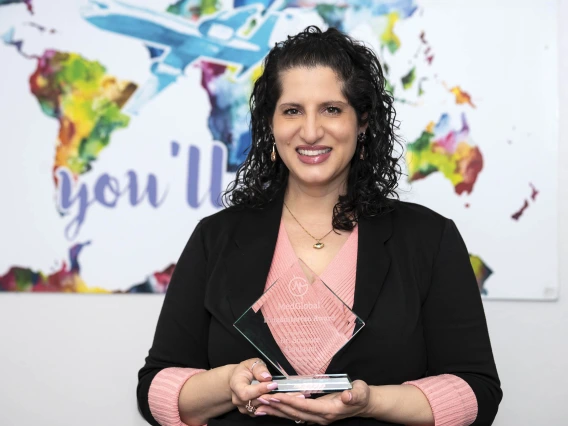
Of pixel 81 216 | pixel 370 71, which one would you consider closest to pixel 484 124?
pixel 370 71

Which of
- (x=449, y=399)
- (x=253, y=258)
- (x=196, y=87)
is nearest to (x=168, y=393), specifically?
(x=253, y=258)

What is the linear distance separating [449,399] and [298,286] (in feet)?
1.34

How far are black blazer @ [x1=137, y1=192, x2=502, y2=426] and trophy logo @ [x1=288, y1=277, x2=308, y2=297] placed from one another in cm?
15

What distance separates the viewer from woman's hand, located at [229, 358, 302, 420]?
1322 mm

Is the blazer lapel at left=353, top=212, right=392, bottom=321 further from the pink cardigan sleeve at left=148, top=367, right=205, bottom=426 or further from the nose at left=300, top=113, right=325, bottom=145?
the pink cardigan sleeve at left=148, top=367, right=205, bottom=426

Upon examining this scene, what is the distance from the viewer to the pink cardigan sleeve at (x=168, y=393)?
155cm

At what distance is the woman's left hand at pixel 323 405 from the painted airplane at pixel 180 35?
5.25 ft

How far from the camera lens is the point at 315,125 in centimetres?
163

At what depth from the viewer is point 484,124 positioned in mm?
2615

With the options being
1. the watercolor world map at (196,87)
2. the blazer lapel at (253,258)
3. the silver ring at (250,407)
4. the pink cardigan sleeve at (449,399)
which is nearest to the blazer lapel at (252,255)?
the blazer lapel at (253,258)

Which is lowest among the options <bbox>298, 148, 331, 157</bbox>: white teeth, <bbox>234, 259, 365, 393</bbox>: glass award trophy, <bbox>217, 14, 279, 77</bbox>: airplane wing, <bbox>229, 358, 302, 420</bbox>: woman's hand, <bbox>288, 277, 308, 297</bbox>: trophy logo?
<bbox>229, 358, 302, 420</bbox>: woman's hand

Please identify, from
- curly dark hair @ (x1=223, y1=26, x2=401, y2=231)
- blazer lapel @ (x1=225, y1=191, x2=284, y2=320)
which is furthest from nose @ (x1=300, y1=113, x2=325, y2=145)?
blazer lapel @ (x1=225, y1=191, x2=284, y2=320)

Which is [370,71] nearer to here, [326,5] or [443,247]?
[443,247]

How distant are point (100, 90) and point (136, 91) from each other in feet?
0.46
